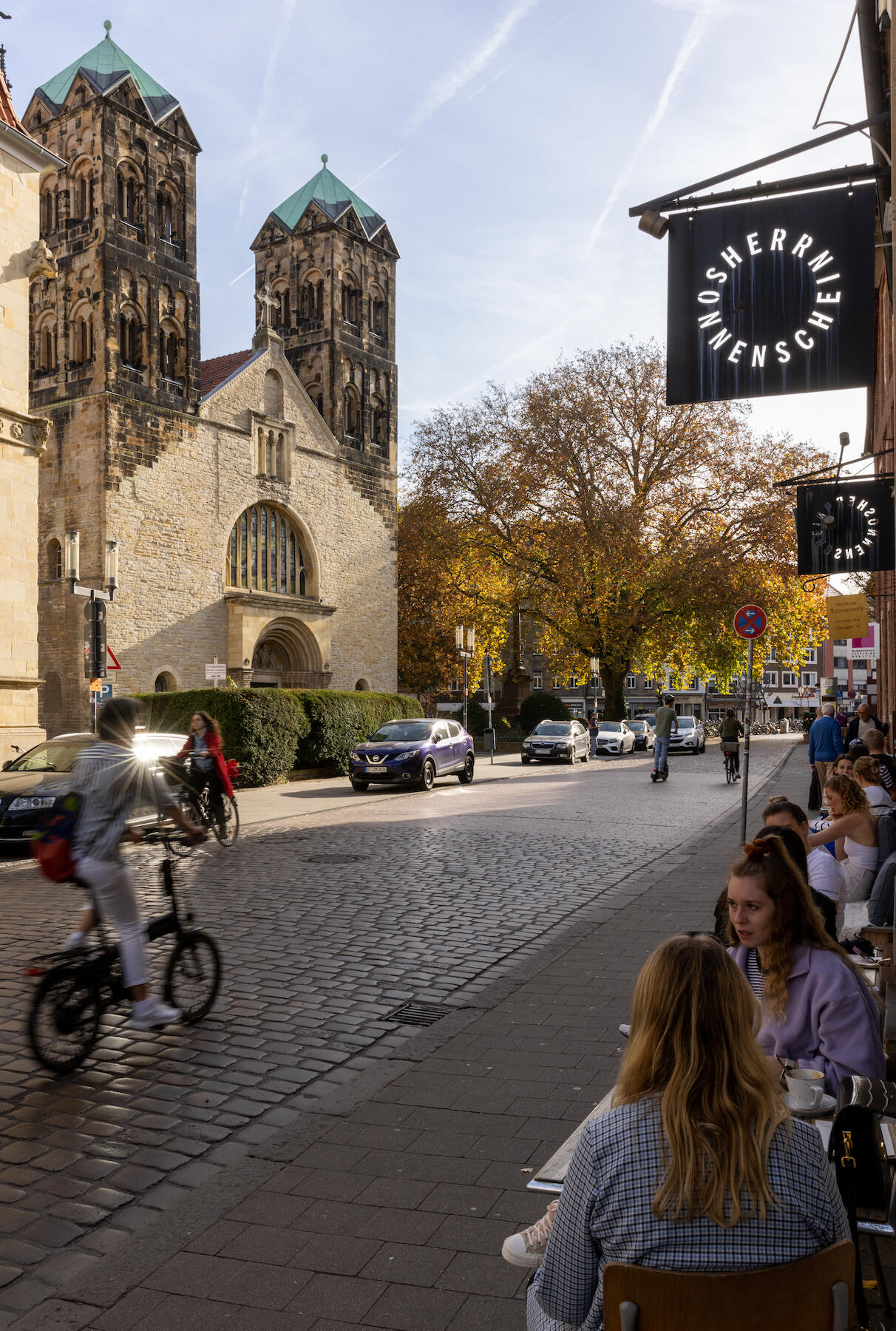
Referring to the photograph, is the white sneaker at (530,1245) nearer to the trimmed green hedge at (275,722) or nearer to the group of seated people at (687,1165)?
the group of seated people at (687,1165)

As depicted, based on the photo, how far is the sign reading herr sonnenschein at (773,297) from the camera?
19.0 ft

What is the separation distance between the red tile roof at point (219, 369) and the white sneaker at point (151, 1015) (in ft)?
122

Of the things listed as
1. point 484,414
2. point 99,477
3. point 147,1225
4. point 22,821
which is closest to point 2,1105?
point 147,1225

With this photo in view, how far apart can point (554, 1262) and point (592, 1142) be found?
0.78 ft

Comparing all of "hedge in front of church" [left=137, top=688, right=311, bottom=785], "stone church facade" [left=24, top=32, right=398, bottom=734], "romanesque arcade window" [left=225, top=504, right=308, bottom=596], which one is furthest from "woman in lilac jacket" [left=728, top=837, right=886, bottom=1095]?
"romanesque arcade window" [left=225, top=504, right=308, bottom=596]

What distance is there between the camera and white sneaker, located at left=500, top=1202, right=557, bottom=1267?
2.25m

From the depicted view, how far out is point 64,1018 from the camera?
5215mm

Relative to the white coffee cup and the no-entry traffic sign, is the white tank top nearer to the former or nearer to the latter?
the white coffee cup

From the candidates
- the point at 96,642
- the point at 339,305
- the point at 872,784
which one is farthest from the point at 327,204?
the point at 872,784

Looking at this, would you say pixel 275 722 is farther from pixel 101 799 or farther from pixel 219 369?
pixel 219 369

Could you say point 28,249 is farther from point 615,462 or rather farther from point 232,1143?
point 615,462

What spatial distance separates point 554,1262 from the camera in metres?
1.99

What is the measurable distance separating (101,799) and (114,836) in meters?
0.19

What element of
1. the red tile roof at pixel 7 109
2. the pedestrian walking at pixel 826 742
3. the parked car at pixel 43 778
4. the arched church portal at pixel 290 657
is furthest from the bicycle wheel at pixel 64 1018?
the arched church portal at pixel 290 657
